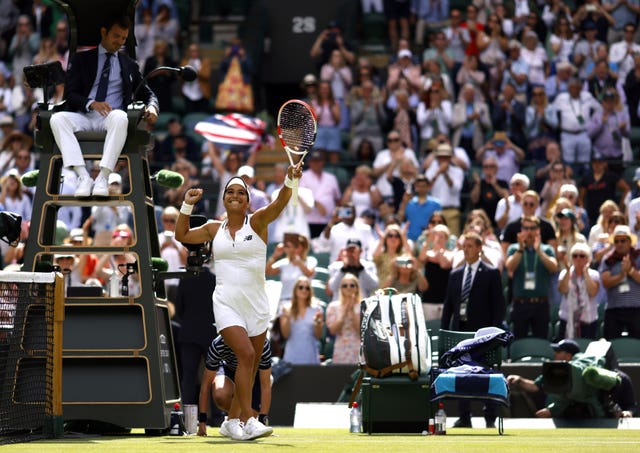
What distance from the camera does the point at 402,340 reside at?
14180mm

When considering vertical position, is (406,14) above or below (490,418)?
above

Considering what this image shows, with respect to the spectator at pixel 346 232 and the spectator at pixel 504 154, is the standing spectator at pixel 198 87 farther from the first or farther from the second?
the spectator at pixel 346 232

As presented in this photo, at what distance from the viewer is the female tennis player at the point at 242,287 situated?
40.2 ft

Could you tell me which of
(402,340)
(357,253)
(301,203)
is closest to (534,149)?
(301,203)

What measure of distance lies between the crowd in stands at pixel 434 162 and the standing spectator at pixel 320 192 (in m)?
0.03

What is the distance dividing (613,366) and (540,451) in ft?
18.5

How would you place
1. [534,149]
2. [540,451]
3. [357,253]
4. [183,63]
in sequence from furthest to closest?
[183,63] → [534,149] → [357,253] → [540,451]

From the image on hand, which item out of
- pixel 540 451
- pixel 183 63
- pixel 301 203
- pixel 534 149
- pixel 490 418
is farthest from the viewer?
pixel 183 63

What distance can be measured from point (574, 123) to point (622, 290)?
556cm

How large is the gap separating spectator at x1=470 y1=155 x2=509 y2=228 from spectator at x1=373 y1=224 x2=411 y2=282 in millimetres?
2764

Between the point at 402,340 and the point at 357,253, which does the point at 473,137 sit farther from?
the point at 402,340

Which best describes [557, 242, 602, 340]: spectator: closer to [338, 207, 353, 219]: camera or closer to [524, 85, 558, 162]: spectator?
[338, 207, 353, 219]: camera

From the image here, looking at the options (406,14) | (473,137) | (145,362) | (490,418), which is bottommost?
(490,418)

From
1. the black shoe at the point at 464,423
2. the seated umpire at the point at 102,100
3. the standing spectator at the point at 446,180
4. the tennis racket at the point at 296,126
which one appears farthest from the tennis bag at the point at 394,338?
the standing spectator at the point at 446,180
